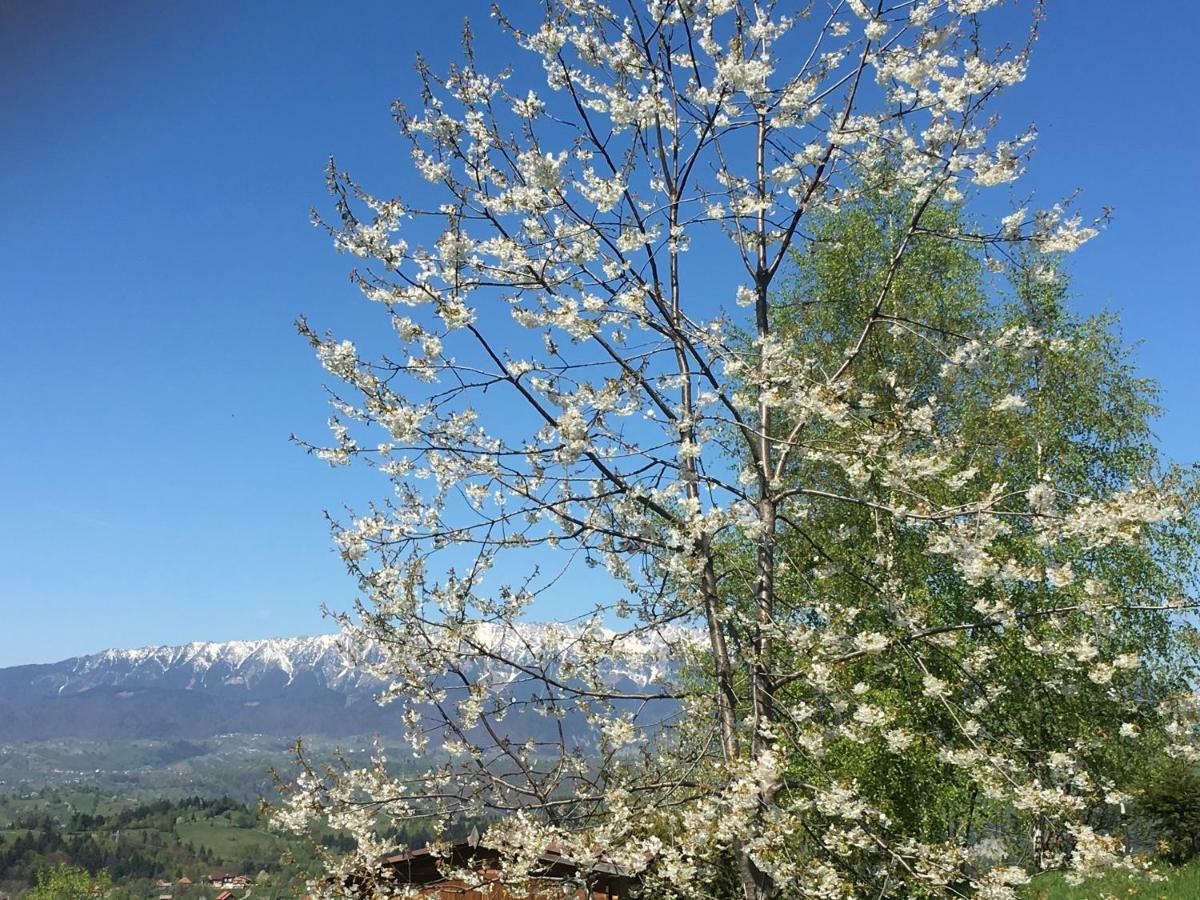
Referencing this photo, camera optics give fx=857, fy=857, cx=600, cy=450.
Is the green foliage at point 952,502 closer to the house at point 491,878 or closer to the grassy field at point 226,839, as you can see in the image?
the house at point 491,878

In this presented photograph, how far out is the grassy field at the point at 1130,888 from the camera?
372 inches

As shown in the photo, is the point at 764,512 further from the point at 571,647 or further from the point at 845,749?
the point at 845,749

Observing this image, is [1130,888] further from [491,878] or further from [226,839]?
[226,839]

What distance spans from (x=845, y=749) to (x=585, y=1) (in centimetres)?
890

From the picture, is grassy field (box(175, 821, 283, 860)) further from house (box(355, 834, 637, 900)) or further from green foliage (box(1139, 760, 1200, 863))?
green foliage (box(1139, 760, 1200, 863))

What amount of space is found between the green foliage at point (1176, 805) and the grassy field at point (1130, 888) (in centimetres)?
84

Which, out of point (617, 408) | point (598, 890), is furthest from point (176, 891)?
point (617, 408)

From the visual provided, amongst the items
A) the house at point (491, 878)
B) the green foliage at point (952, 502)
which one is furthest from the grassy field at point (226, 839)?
the green foliage at point (952, 502)

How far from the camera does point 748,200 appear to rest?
5574 mm

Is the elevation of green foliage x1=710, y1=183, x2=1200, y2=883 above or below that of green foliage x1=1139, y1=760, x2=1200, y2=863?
above

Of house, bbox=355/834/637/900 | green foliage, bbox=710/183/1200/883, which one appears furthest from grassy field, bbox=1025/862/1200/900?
house, bbox=355/834/637/900

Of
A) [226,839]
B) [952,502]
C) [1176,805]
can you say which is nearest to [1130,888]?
[1176,805]

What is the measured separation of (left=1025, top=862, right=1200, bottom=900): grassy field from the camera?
31.0ft

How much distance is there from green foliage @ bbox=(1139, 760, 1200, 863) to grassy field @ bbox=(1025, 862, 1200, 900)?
842mm
